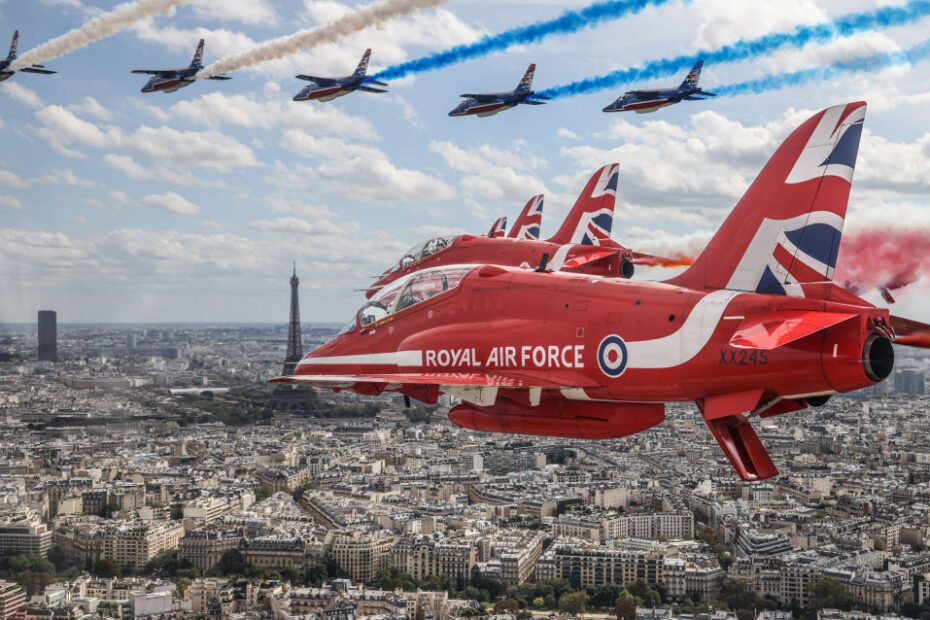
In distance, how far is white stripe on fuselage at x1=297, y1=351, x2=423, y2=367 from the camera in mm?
10398

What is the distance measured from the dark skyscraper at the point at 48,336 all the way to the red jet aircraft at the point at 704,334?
4794 inches

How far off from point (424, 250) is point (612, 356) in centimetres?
630

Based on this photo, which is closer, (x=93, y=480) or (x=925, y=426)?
(x=93, y=480)

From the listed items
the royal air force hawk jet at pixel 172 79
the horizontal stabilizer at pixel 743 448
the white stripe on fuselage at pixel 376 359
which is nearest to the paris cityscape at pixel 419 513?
the royal air force hawk jet at pixel 172 79

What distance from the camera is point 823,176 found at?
8344 millimetres

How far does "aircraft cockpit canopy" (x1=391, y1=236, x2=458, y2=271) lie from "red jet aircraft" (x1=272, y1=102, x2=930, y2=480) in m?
4.08

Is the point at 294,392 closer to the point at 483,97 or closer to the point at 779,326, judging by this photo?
the point at 483,97

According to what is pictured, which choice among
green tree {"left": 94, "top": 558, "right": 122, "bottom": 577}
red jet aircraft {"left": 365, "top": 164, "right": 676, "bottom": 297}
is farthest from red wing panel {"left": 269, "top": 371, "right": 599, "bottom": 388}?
green tree {"left": 94, "top": 558, "right": 122, "bottom": 577}

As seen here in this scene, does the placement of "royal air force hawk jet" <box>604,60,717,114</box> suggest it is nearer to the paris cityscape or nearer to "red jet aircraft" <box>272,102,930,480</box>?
"red jet aircraft" <box>272,102,930,480</box>

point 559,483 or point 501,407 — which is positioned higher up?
point 501,407

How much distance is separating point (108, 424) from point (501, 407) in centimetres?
10900

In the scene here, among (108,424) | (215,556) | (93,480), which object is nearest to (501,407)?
(215,556)

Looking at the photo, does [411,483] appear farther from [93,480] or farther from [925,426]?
[925,426]

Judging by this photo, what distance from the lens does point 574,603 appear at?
52.8 m
